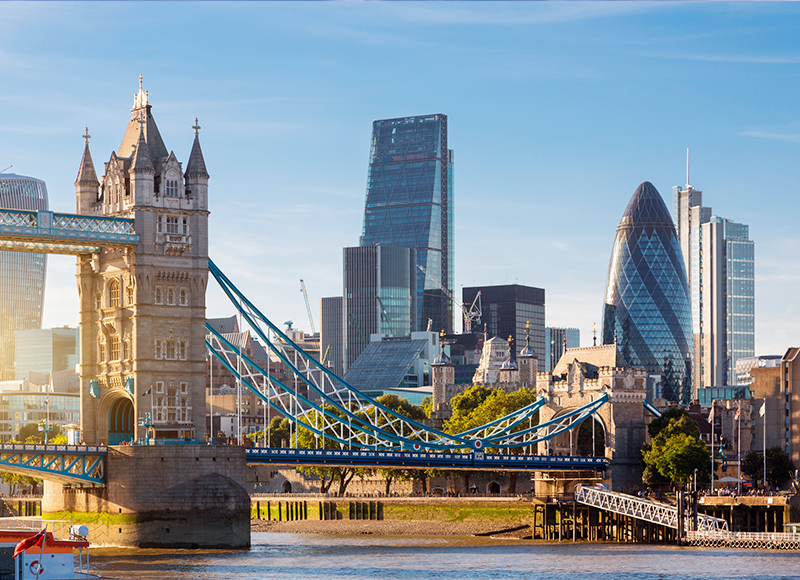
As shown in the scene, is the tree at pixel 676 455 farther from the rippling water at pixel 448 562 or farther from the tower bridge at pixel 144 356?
the tower bridge at pixel 144 356

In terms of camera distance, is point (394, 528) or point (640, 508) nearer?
point (640, 508)

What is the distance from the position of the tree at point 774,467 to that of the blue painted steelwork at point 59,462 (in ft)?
203

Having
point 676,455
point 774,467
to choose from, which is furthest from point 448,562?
point 774,467

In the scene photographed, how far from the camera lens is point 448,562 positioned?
9206 cm

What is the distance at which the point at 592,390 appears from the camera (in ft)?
458

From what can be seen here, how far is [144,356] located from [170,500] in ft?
36.8

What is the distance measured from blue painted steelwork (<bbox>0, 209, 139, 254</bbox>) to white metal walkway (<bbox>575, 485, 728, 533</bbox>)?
40.3 m

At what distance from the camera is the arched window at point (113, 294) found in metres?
108

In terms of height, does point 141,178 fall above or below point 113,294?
above

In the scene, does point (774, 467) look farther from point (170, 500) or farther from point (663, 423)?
point (170, 500)

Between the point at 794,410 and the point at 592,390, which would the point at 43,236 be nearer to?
the point at 592,390

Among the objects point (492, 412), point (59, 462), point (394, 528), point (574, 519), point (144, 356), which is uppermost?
point (144, 356)

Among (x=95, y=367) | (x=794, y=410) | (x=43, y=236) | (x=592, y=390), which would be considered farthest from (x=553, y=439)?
(x=43, y=236)

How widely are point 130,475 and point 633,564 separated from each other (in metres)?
34.3
